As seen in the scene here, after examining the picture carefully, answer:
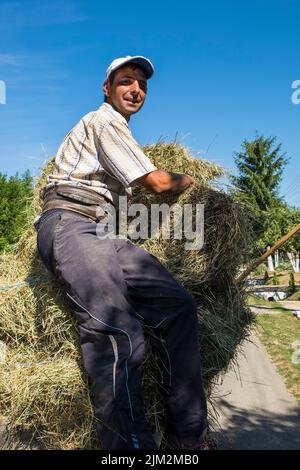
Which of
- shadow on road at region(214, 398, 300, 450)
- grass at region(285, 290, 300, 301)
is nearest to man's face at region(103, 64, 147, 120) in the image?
shadow on road at region(214, 398, 300, 450)

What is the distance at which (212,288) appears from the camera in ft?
9.23

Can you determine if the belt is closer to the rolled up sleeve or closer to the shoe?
the rolled up sleeve

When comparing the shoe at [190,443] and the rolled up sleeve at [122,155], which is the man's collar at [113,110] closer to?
the rolled up sleeve at [122,155]

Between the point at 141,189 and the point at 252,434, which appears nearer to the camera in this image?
the point at 141,189

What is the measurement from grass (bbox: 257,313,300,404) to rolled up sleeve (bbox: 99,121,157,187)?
57.8 inches

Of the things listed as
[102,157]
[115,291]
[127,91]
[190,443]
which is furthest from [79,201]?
[190,443]

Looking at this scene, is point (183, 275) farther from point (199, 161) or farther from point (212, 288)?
point (199, 161)

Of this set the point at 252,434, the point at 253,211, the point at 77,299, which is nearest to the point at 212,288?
the point at 253,211

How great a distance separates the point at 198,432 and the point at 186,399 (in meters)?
0.15

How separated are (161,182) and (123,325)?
0.78 m

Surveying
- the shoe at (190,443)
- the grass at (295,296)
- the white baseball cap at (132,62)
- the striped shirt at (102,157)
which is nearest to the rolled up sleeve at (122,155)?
the striped shirt at (102,157)

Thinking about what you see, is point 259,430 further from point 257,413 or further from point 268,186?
point 268,186

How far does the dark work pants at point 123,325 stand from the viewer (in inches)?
82.0
